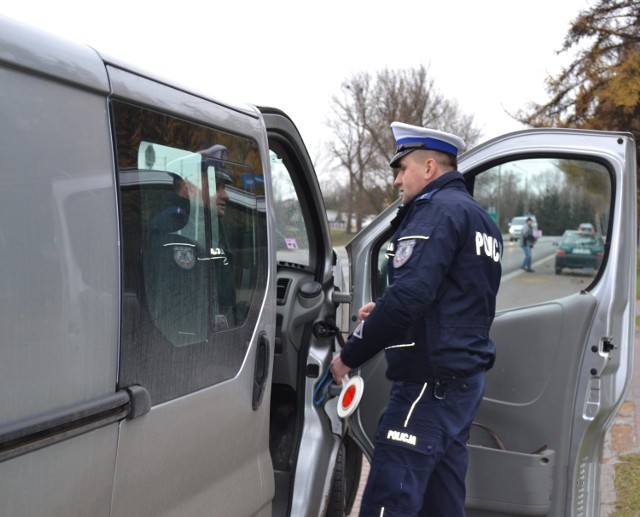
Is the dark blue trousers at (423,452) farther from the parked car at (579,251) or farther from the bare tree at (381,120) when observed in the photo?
the bare tree at (381,120)

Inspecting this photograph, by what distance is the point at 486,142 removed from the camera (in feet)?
11.2

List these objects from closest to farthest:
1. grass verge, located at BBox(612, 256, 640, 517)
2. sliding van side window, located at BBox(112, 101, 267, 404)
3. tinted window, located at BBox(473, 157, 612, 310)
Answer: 1. sliding van side window, located at BBox(112, 101, 267, 404)
2. tinted window, located at BBox(473, 157, 612, 310)
3. grass verge, located at BBox(612, 256, 640, 517)

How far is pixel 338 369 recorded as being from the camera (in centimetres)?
310

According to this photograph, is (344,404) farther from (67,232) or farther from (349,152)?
(349,152)

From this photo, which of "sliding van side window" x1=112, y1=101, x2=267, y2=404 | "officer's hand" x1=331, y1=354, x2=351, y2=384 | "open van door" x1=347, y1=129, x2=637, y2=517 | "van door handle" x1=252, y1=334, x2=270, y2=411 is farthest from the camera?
"open van door" x1=347, y1=129, x2=637, y2=517

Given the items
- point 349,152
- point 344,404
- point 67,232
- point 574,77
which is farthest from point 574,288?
point 349,152

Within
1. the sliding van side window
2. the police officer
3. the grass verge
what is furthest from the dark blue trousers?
the grass verge

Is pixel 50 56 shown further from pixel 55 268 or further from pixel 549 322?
pixel 549 322

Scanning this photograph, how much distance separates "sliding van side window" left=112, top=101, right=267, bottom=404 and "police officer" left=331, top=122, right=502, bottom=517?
1.72 ft

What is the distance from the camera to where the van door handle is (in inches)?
104

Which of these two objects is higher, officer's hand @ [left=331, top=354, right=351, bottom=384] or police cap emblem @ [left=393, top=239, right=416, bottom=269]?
police cap emblem @ [left=393, top=239, right=416, bottom=269]

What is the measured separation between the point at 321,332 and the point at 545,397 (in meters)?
0.98

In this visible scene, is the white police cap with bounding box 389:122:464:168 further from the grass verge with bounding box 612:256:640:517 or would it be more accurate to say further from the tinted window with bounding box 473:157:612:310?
the grass verge with bounding box 612:256:640:517

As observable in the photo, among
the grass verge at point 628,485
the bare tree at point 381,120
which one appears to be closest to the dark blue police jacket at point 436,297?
the grass verge at point 628,485
